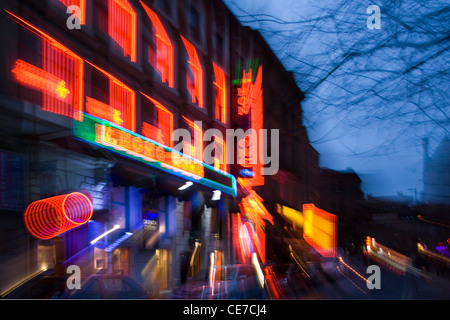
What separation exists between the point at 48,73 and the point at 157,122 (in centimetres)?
308

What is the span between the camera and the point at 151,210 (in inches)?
376

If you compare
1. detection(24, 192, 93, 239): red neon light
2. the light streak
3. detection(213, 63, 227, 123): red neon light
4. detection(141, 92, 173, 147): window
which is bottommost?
the light streak

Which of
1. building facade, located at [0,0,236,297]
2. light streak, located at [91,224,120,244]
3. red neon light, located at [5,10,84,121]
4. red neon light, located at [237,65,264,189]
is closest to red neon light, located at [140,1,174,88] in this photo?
building facade, located at [0,0,236,297]

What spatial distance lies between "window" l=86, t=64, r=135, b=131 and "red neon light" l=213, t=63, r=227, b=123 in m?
3.23

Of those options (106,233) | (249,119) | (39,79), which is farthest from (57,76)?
(249,119)

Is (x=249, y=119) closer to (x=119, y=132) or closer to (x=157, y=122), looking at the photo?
(x=157, y=122)

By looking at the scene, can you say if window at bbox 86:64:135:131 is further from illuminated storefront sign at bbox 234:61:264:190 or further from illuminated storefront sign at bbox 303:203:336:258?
illuminated storefront sign at bbox 303:203:336:258

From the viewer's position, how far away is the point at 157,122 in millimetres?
9180

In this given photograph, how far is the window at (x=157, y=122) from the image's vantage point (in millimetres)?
8852

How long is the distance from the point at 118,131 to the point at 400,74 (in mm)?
5162

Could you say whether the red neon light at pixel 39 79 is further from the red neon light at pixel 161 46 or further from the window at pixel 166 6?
the window at pixel 166 6

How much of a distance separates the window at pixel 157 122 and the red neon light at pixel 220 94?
6.95 ft

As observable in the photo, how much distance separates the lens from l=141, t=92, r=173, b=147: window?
8.85 metres

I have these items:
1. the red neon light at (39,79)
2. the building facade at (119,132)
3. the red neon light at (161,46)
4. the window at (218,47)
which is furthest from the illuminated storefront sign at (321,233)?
the red neon light at (39,79)
